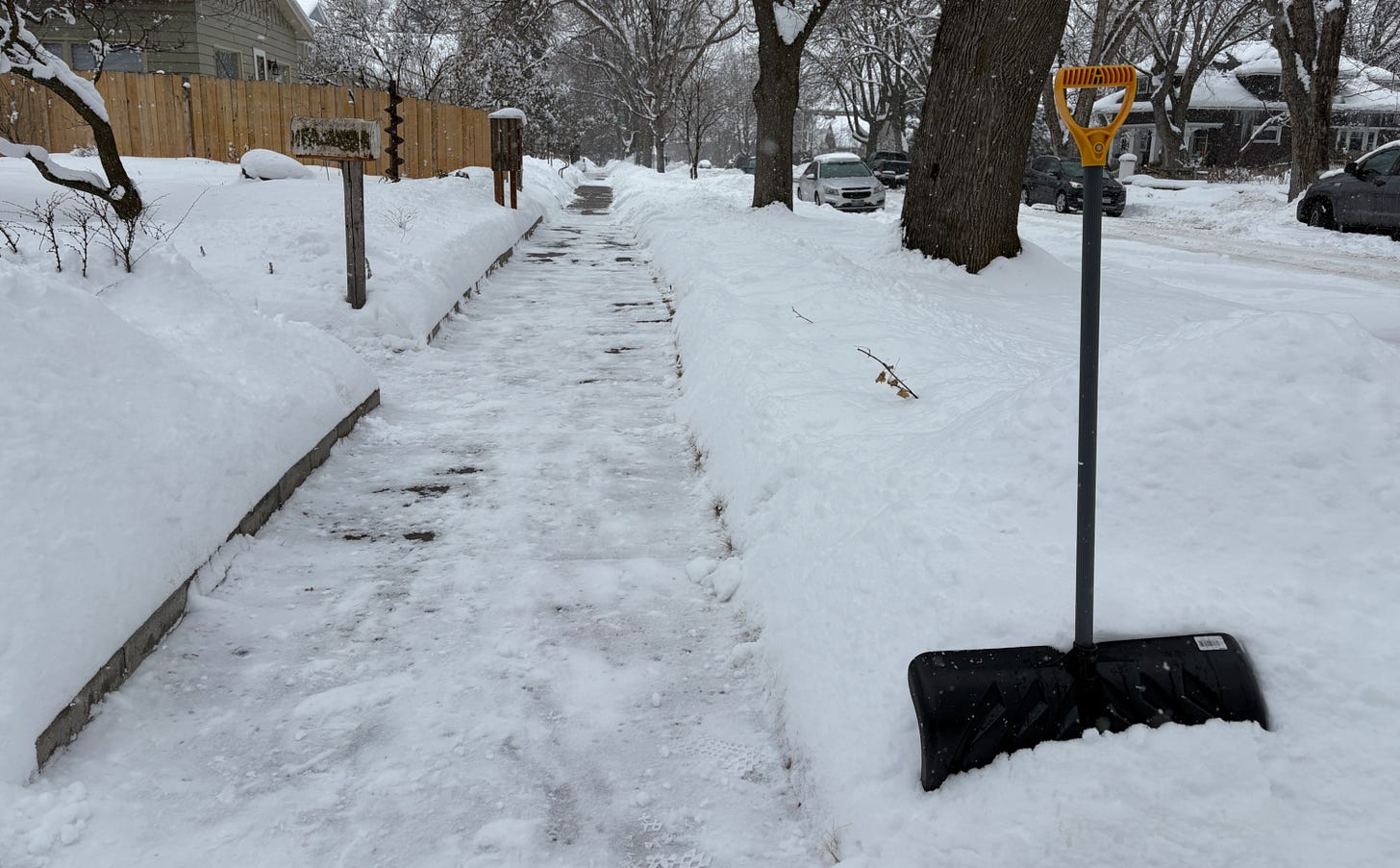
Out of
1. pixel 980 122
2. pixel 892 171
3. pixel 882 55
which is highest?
pixel 882 55

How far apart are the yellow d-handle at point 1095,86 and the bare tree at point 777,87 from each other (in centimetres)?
1636

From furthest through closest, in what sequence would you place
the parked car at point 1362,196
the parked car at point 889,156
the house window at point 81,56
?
the parked car at point 889,156, the house window at point 81,56, the parked car at point 1362,196

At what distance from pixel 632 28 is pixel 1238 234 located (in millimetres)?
28963

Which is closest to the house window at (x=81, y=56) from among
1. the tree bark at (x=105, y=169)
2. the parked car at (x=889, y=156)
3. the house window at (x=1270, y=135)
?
the tree bark at (x=105, y=169)

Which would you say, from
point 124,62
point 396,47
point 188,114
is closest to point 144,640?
point 188,114

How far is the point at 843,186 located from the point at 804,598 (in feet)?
77.4

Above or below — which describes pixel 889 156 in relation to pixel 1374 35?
below

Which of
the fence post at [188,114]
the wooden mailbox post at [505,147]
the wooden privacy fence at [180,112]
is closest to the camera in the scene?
the wooden privacy fence at [180,112]

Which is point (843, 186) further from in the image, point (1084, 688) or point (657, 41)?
point (1084, 688)

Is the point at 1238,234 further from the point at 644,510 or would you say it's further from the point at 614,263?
the point at 644,510

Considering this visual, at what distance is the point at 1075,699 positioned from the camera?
8.18 ft

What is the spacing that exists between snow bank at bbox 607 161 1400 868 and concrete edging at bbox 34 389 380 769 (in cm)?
209

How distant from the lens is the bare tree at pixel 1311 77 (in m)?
20.2

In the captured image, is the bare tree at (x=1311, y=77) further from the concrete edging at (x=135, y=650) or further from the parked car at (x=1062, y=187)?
the concrete edging at (x=135, y=650)
